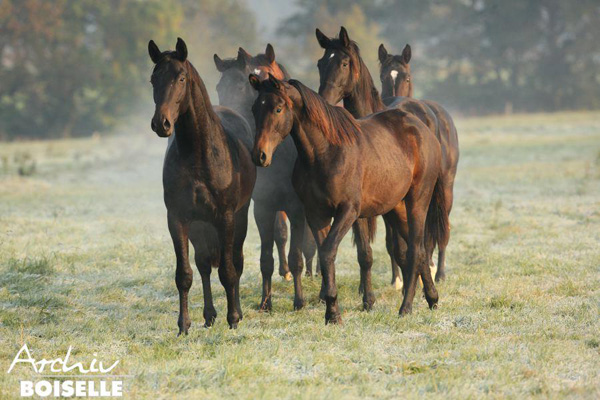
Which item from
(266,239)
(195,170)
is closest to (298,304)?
(266,239)

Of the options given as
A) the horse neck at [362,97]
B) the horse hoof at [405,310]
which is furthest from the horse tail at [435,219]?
the horse neck at [362,97]

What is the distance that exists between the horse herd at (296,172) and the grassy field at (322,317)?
0.45 meters

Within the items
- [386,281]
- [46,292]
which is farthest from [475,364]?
[46,292]

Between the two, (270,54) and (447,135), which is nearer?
(270,54)

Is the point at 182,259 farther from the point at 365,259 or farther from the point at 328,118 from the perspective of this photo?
the point at 365,259

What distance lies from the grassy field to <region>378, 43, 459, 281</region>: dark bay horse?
0.85 metres

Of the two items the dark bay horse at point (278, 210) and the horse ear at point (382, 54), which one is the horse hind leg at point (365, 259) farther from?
the horse ear at point (382, 54)

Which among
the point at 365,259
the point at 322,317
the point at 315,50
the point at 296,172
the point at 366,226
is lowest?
the point at 322,317

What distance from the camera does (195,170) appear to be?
232 inches

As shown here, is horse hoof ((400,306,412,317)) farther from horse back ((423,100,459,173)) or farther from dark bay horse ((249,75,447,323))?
horse back ((423,100,459,173))

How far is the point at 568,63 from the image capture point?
5022 centimetres

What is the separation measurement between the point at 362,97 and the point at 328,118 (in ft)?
5.05

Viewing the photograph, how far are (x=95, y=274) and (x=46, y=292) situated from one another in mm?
1078

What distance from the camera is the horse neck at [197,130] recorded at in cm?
584
